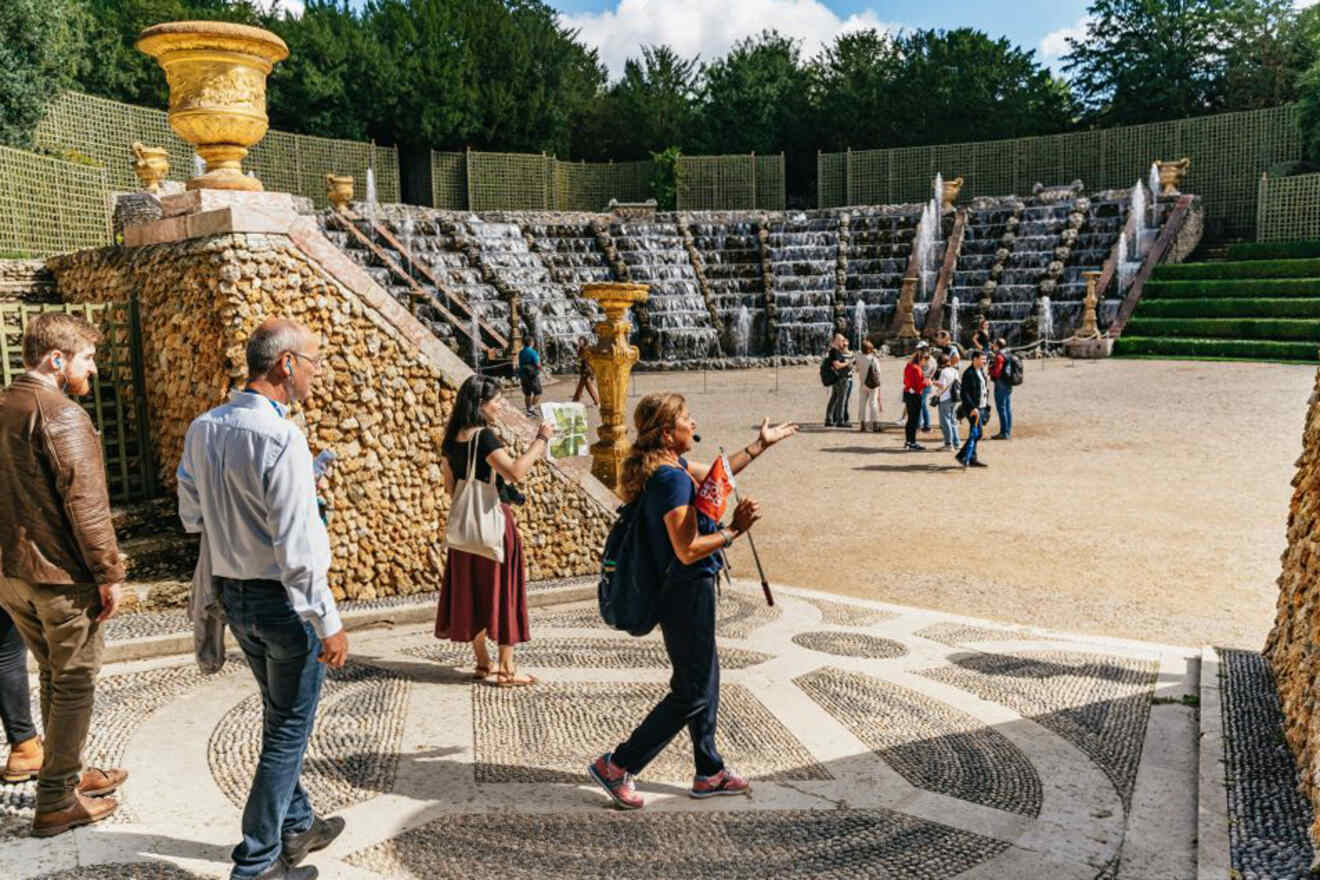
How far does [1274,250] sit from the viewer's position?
2688 cm

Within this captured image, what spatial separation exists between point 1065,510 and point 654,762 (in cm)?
724

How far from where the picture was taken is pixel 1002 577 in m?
8.35

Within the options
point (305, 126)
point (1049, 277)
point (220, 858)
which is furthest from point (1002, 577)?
point (305, 126)

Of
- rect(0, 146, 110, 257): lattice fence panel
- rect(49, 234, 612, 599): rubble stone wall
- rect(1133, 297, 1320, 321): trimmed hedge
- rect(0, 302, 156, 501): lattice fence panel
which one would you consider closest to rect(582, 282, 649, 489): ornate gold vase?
rect(49, 234, 612, 599): rubble stone wall

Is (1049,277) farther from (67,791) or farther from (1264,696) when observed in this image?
(67,791)

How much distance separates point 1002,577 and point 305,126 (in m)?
35.1

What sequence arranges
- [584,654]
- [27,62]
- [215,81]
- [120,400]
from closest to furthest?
[584,654] < [215,81] < [120,400] < [27,62]

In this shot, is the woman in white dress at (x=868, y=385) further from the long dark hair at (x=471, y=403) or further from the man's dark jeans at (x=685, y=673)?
the man's dark jeans at (x=685, y=673)

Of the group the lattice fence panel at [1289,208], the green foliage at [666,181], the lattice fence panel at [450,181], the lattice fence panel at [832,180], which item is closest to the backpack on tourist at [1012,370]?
the lattice fence panel at [1289,208]

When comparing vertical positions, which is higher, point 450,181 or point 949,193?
point 450,181

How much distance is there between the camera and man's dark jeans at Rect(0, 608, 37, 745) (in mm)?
4241

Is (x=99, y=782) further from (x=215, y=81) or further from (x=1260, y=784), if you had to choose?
(x=1260, y=784)

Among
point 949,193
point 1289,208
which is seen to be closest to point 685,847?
point 1289,208

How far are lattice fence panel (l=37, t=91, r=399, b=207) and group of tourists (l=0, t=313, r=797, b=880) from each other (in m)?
22.5
